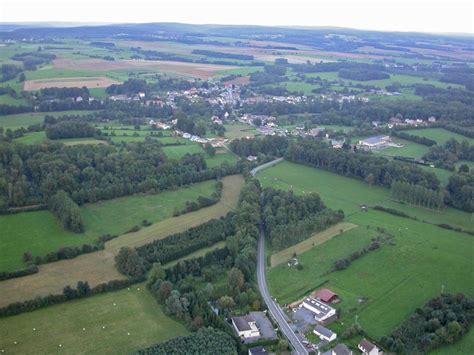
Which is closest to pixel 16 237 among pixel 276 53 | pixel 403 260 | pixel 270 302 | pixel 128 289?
pixel 128 289

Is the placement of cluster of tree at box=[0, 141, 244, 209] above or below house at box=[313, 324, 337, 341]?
above

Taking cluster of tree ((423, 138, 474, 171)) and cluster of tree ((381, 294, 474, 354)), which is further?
cluster of tree ((423, 138, 474, 171))

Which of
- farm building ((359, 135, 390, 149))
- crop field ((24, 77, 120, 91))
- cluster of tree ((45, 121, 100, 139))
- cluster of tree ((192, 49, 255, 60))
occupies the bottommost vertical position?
farm building ((359, 135, 390, 149))

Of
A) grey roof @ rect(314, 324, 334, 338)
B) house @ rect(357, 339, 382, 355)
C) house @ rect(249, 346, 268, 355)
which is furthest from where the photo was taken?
grey roof @ rect(314, 324, 334, 338)

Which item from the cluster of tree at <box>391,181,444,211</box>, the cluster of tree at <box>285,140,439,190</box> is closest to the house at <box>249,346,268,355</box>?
the cluster of tree at <box>391,181,444,211</box>

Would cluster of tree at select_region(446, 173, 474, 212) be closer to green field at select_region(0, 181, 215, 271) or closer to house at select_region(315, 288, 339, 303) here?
house at select_region(315, 288, 339, 303)

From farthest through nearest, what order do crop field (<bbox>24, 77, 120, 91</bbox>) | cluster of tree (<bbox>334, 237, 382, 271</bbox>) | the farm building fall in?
crop field (<bbox>24, 77, 120, 91</bbox>) < the farm building < cluster of tree (<bbox>334, 237, 382, 271</bbox>)

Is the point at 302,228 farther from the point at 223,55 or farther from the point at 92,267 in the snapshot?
the point at 223,55

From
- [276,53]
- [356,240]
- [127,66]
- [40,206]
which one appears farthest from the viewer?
[276,53]

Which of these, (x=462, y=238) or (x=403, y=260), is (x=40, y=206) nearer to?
(x=403, y=260)
